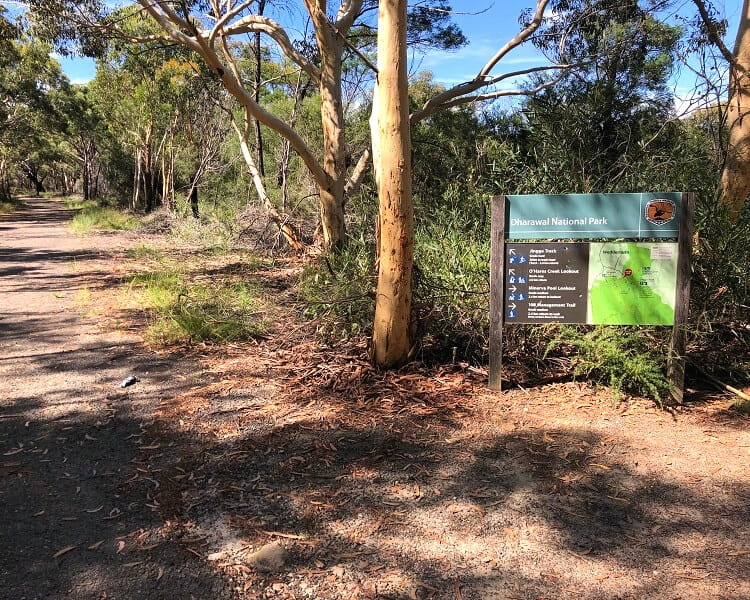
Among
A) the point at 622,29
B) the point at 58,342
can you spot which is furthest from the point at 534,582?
the point at 622,29

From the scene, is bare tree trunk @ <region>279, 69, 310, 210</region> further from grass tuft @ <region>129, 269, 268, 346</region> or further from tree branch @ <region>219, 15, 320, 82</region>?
grass tuft @ <region>129, 269, 268, 346</region>

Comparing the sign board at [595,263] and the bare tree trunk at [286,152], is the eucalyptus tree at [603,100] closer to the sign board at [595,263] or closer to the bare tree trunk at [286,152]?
A: the sign board at [595,263]

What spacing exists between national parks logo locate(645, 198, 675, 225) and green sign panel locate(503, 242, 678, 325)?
191 millimetres

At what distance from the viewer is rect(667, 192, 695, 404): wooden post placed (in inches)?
184

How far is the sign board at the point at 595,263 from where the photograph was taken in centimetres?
469

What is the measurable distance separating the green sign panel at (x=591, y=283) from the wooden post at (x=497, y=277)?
6 cm

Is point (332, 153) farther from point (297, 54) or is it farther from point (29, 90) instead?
point (29, 90)

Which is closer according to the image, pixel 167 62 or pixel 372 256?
pixel 372 256

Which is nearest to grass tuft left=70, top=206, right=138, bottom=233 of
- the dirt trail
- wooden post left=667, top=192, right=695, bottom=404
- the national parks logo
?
the dirt trail

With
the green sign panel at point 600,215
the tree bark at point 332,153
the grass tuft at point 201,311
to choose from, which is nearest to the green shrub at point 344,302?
the grass tuft at point 201,311

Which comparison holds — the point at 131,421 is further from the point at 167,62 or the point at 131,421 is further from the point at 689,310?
the point at 167,62

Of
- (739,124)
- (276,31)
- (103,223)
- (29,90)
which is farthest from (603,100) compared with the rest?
(29,90)

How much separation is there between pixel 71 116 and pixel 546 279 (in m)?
34.9

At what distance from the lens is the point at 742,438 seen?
166 inches
